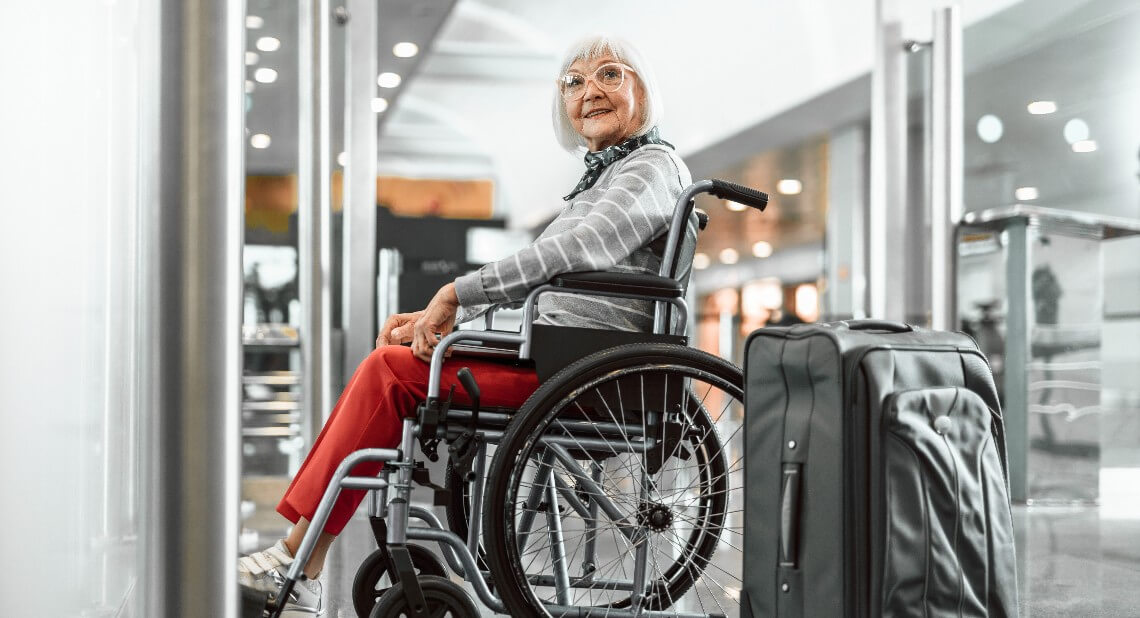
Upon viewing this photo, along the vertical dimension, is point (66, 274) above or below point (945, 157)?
below

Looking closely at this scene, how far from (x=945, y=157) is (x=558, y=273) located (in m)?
2.98

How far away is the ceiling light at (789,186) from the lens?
9.95 meters

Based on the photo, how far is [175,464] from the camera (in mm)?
963

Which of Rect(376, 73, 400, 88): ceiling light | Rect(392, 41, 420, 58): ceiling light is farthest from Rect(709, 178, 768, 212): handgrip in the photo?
Rect(392, 41, 420, 58): ceiling light

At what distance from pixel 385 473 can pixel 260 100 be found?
2.99 meters

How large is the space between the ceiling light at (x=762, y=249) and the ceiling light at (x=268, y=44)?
28.8 ft

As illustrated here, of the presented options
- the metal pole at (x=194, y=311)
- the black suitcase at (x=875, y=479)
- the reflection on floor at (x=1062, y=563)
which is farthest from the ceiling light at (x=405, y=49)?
the metal pole at (x=194, y=311)

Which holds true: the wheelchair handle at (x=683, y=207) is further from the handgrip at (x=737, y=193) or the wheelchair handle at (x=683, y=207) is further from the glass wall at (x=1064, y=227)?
the glass wall at (x=1064, y=227)

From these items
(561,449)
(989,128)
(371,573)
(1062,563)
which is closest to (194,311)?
(561,449)

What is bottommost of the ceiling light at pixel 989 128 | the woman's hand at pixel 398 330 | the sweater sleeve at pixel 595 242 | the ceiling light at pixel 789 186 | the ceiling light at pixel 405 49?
the woman's hand at pixel 398 330

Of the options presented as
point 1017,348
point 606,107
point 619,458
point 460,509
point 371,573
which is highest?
point 606,107

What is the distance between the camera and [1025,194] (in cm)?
588

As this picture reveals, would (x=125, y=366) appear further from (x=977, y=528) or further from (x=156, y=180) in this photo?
(x=977, y=528)

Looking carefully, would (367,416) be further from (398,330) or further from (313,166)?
(313,166)
